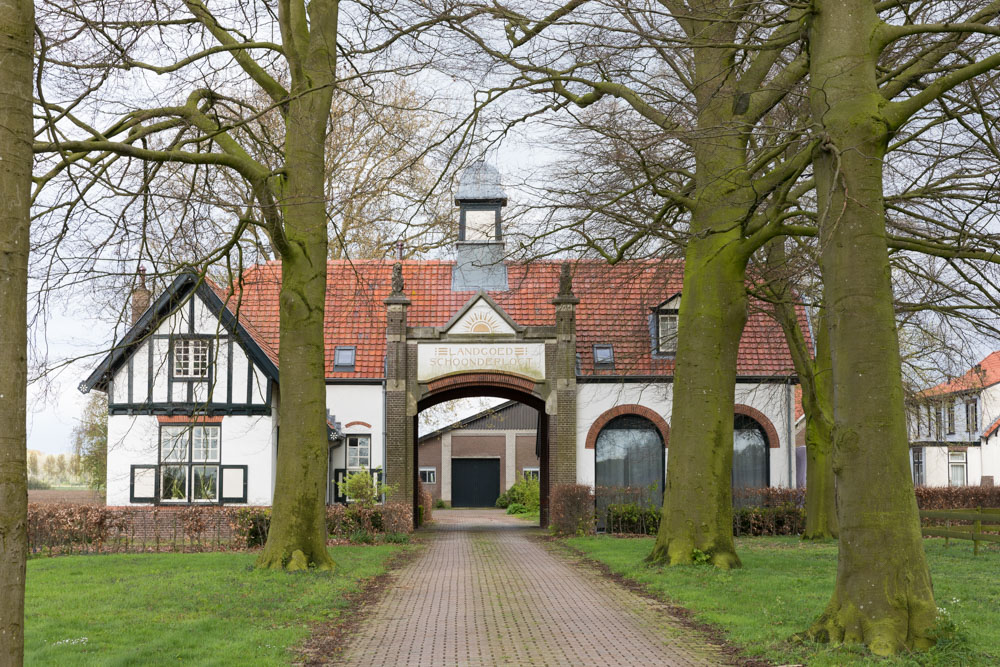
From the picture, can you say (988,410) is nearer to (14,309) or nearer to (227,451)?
(227,451)

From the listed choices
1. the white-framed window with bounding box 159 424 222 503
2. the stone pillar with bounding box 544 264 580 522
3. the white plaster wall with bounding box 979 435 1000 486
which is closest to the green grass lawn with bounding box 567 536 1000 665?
the stone pillar with bounding box 544 264 580 522

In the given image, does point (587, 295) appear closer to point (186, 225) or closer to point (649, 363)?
point (649, 363)

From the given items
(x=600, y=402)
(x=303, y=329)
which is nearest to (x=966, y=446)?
(x=600, y=402)

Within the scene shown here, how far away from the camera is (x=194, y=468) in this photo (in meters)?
26.3

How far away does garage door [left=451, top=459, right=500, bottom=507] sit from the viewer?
2110 inches

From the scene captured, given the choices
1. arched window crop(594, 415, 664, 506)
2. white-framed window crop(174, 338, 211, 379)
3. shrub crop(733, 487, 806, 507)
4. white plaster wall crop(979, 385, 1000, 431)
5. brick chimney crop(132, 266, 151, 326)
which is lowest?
shrub crop(733, 487, 806, 507)

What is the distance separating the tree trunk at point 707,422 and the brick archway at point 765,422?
1265 cm

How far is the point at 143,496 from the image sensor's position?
26.1 meters

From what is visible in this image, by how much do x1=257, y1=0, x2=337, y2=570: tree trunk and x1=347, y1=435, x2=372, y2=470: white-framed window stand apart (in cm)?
1206

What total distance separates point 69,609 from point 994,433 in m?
44.4

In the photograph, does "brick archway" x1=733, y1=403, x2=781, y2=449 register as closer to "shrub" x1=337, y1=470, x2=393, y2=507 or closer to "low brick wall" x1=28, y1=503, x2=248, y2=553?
"shrub" x1=337, y1=470, x2=393, y2=507

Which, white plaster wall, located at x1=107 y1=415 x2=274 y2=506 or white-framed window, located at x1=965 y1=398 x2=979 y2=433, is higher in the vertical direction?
white-framed window, located at x1=965 y1=398 x2=979 y2=433

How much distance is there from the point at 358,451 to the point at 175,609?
17.0 meters

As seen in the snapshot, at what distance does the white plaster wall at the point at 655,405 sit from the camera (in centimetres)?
2836
